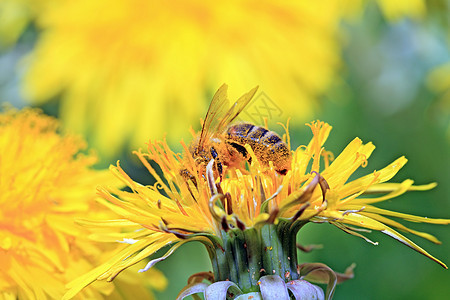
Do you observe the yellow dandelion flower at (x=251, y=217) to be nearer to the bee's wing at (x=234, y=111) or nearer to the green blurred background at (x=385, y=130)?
the bee's wing at (x=234, y=111)

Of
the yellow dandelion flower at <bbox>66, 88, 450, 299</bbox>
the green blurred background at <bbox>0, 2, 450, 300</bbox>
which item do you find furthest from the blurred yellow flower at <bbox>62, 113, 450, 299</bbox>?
the green blurred background at <bbox>0, 2, 450, 300</bbox>

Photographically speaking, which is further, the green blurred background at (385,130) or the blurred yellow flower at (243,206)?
the green blurred background at (385,130)

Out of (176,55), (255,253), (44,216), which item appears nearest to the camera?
(255,253)

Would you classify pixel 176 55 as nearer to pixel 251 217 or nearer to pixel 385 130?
pixel 385 130

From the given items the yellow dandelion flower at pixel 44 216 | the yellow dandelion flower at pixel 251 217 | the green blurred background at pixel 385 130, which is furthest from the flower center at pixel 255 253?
the green blurred background at pixel 385 130

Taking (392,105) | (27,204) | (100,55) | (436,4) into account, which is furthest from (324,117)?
(27,204)

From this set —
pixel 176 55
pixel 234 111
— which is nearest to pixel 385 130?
pixel 176 55

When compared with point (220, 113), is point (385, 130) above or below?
below
